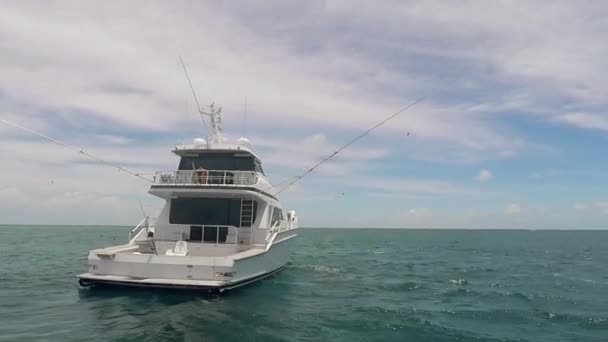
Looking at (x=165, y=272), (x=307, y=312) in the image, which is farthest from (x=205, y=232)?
(x=307, y=312)

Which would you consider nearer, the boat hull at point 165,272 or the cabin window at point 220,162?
the boat hull at point 165,272

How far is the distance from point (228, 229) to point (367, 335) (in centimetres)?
899

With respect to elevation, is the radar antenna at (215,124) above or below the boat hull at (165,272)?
above

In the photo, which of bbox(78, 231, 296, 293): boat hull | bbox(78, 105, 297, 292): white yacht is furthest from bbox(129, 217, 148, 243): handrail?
bbox(78, 231, 296, 293): boat hull

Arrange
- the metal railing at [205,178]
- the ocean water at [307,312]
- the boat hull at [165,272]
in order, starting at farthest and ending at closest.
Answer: the metal railing at [205,178] < the boat hull at [165,272] < the ocean water at [307,312]

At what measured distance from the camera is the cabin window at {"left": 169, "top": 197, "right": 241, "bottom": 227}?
1761 cm

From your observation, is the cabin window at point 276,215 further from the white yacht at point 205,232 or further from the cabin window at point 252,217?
the cabin window at point 252,217

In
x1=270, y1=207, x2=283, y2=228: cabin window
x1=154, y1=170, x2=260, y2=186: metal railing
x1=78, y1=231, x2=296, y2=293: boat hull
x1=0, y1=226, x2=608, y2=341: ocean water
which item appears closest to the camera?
x1=0, y1=226, x2=608, y2=341: ocean water

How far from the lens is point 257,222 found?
1777cm

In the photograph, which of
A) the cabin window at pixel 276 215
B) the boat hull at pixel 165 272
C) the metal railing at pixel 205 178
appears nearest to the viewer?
the boat hull at pixel 165 272

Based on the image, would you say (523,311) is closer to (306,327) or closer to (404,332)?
(404,332)

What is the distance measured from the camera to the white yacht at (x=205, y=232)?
13.0 m

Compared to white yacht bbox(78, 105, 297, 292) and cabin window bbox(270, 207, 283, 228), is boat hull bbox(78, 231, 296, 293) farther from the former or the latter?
cabin window bbox(270, 207, 283, 228)

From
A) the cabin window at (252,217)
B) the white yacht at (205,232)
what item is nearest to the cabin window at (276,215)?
the white yacht at (205,232)
